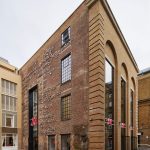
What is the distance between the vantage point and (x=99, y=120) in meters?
17.5

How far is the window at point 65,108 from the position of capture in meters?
22.5

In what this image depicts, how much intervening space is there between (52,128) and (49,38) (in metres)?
8.60

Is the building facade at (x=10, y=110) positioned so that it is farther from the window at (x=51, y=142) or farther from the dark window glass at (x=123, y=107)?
the dark window glass at (x=123, y=107)

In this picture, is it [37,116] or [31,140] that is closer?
[37,116]

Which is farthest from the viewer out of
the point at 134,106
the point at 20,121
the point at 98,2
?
the point at 20,121

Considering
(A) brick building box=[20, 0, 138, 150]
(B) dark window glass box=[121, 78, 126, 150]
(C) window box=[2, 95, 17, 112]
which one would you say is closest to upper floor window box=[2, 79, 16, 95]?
(C) window box=[2, 95, 17, 112]

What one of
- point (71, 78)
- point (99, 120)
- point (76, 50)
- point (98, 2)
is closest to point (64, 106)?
point (71, 78)

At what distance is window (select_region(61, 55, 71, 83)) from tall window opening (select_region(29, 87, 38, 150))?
896 centimetres

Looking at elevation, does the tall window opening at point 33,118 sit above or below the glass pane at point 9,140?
above

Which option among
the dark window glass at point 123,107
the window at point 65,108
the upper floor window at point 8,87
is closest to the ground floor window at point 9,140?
the upper floor window at point 8,87

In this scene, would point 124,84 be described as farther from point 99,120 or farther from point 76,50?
point 99,120

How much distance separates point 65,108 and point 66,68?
3251 mm

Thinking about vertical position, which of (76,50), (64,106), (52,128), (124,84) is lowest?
(52,128)

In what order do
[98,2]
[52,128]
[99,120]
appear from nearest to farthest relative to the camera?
1. [99,120]
2. [98,2]
3. [52,128]
